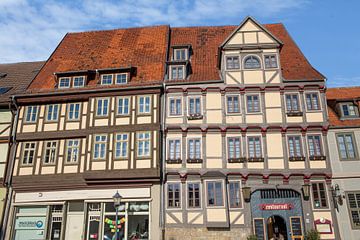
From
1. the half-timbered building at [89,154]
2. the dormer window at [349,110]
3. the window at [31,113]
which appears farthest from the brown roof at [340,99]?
the window at [31,113]

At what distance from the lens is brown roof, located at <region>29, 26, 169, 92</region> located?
2322 centimetres

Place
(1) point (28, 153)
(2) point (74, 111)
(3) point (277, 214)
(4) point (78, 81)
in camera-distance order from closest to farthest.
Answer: (3) point (277, 214) → (1) point (28, 153) → (2) point (74, 111) → (4) point (78, 81)

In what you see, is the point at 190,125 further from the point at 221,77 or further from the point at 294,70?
the point at 294,70

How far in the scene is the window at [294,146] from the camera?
19.9 metres

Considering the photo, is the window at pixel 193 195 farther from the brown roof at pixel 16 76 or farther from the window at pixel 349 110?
Result: the brown roof at pixel 16 76

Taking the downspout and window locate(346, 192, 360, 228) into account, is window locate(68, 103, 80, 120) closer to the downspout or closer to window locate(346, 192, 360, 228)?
the downspout

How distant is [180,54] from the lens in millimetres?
23703

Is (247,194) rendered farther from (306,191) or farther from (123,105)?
(123,105)

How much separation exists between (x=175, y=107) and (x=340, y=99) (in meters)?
10.6

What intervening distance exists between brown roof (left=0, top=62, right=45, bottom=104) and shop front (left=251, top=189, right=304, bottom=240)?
17543 mm

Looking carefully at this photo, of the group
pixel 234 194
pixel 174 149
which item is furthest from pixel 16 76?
pixel 234 194

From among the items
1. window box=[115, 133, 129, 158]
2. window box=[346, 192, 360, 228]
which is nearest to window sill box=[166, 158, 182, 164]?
window box=[115, 133, 129, 158]

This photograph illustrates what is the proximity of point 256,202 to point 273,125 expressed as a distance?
475 centimetres

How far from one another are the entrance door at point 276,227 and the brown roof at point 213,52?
8.82m
